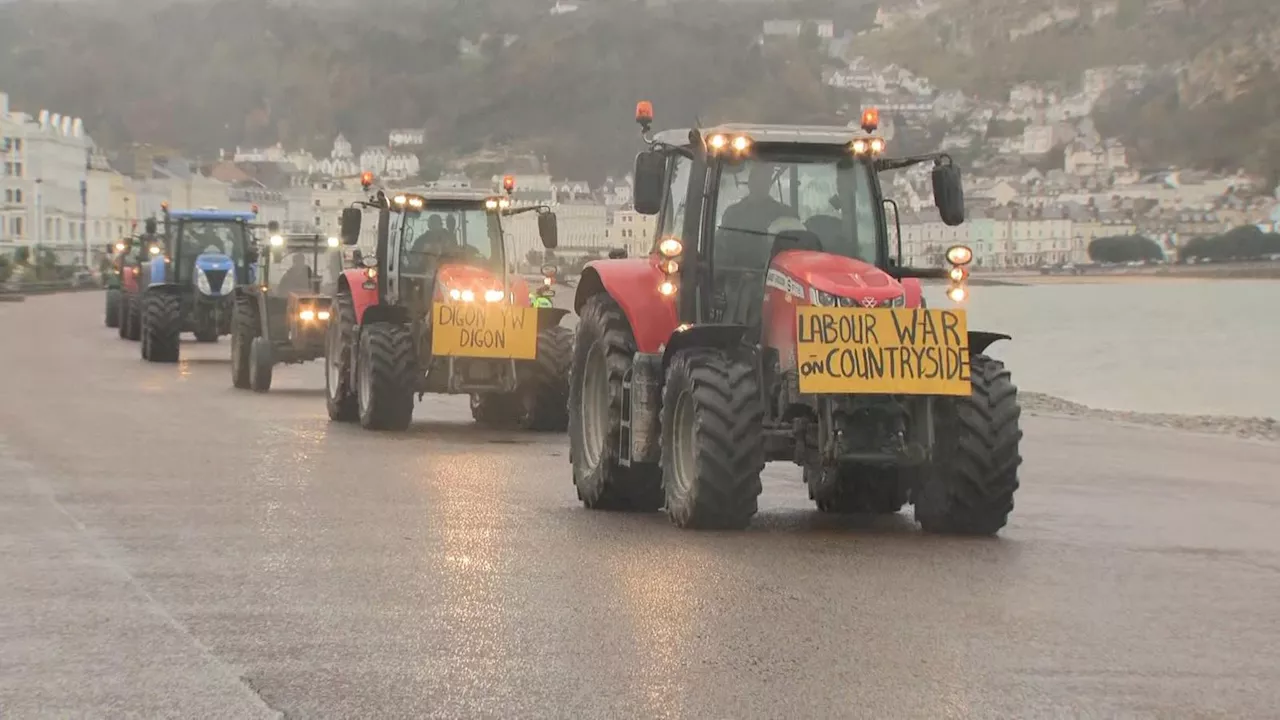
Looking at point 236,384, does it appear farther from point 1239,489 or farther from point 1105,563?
point 1105,563

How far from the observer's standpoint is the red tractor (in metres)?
12.9

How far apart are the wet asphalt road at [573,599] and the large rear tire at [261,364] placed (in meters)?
10.3

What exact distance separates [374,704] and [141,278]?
39.8 meters

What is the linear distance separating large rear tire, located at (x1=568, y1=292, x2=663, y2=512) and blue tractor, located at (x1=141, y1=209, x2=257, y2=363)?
2519 cm

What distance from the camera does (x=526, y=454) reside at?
19797 mm

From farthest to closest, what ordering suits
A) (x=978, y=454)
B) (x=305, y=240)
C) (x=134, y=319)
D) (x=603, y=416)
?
1. (x=134, y=319)
2. (x=305, y=240)
3. (x=603, y=416)
4. (x=978, y=454)

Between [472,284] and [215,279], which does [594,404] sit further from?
[215,279]

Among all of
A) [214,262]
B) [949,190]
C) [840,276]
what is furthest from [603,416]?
[214,262]

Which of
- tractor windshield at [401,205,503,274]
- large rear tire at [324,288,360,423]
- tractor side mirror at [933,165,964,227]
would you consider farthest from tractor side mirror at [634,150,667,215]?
large rear tire at [324,288,360,423]

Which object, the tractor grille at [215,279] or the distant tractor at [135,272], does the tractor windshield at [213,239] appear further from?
the tractor grille at [215,279]

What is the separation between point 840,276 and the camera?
13.3 m

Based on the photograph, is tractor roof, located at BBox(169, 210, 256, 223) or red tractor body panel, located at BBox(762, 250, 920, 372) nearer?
red tractor body panel, located at BBox(762, 250, 920, 372)

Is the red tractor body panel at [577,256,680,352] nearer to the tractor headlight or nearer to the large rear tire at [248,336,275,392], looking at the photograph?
the tractor headlight

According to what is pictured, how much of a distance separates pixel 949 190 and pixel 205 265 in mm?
29570
